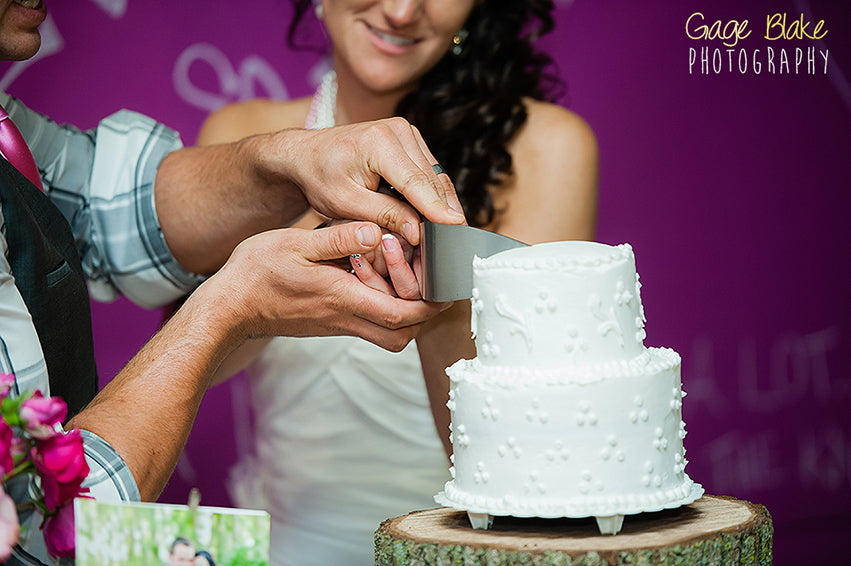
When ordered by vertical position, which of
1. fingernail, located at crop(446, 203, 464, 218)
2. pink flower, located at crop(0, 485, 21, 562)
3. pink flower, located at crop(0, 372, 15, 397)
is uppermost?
fingernail, located at crop(446, 203, 464, 218)

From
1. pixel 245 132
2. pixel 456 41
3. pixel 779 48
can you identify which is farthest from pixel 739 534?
pixel 779 48

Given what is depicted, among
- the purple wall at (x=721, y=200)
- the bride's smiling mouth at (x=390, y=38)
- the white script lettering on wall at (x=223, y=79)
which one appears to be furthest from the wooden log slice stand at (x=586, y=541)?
the white script lettering on wall at (x=223, y=79)

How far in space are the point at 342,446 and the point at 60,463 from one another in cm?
152

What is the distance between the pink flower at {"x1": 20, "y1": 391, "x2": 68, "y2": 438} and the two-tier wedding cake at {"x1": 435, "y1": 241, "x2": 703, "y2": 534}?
0.52 meters

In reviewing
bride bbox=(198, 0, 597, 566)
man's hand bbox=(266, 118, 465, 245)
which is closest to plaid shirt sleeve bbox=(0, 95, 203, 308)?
bride bbox=(198, 0, 597, 566)

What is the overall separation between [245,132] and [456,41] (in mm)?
664

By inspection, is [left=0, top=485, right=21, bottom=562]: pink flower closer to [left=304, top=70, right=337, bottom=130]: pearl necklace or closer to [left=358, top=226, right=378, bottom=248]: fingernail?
[left=358, top=226, right=378, bottom=248]: fingernail

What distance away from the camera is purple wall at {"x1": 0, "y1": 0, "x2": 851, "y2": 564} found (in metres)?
2.87

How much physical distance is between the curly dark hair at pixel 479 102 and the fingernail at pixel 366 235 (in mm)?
716

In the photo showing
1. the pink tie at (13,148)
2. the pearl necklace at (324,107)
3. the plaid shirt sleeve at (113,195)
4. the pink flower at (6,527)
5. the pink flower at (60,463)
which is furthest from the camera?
the pearl necklace at (324,107)

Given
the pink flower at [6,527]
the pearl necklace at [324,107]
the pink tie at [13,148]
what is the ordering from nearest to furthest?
the pink flower at [6,527]
the pink tie at [13,148]
the pearl necklace at [324,107]

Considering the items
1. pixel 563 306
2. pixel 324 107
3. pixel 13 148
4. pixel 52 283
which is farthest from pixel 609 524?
pixel 324 107

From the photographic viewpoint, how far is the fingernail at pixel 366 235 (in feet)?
4.33

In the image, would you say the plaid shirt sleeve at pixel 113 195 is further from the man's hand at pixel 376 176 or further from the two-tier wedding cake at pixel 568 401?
the two-tier wedding cake at pixel 568 401
